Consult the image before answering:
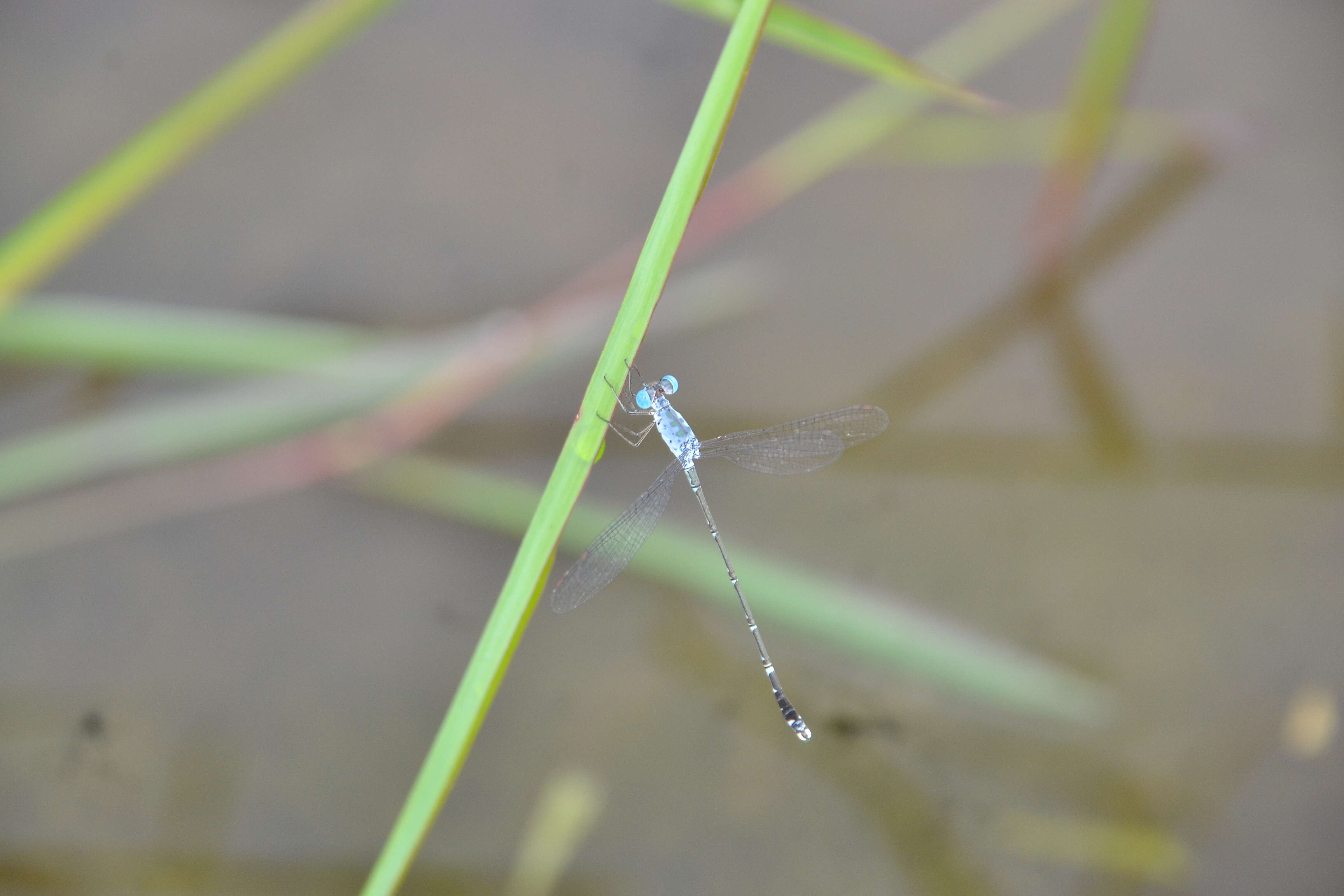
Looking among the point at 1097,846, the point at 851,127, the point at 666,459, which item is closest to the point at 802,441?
the point at 666,459

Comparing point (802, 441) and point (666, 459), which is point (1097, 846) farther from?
point (666, 459)

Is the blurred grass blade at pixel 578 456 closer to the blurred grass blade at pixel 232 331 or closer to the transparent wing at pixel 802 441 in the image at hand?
the transparent wing at pixel 802 441

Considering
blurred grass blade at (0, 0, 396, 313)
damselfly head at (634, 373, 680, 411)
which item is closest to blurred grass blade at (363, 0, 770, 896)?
blurred grass blade at (0, 0, 396, 313)

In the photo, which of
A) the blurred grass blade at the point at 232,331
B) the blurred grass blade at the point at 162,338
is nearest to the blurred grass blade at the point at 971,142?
the blurred grass blade at the point at 232,331

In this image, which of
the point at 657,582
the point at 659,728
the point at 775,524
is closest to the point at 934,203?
the point at 775,524

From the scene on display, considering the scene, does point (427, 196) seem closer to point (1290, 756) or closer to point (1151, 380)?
point (1151, 380)

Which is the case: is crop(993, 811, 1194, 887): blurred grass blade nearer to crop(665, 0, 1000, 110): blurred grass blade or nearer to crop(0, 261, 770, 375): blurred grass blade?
crop(0, 261, 770, 375): blurred grass blade
